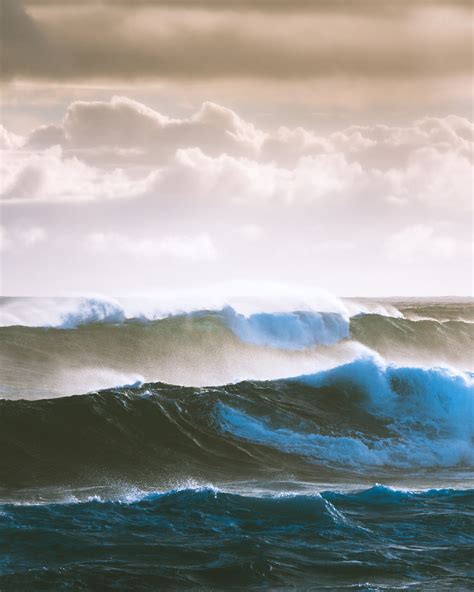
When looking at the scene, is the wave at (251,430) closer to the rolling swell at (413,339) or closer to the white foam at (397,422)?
the white foam at (397,422)

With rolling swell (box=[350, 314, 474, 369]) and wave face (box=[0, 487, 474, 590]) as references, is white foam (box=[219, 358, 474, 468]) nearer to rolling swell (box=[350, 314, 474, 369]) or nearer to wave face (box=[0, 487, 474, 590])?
wave face (box=[0, 487, 474, 590])

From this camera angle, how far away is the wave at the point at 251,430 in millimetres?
14727

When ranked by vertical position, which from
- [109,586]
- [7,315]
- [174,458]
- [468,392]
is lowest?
[109,586]

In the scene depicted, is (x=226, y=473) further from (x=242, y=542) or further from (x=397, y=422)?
(x=397, y=422)

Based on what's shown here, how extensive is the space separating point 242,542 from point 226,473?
4240mm

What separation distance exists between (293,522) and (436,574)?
2.11 metres

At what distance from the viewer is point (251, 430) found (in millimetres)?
17062

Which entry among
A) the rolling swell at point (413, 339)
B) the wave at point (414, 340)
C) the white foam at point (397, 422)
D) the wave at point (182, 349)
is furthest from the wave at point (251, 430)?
the rolling swell at point (413, 339)

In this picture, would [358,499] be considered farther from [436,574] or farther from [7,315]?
[7,315]

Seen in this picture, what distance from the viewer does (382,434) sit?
17547 millimetres

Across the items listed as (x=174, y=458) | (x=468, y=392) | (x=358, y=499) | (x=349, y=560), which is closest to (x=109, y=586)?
(x=349, y=560)

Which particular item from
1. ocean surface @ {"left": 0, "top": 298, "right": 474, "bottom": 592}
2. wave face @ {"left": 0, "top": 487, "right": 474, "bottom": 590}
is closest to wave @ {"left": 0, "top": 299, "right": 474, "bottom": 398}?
ocean surface @ {"left": 0, "top": 298, "right": 474, "bottom": 592}

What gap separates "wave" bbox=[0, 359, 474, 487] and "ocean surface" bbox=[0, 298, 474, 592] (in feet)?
0.14

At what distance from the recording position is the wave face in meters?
9.36
